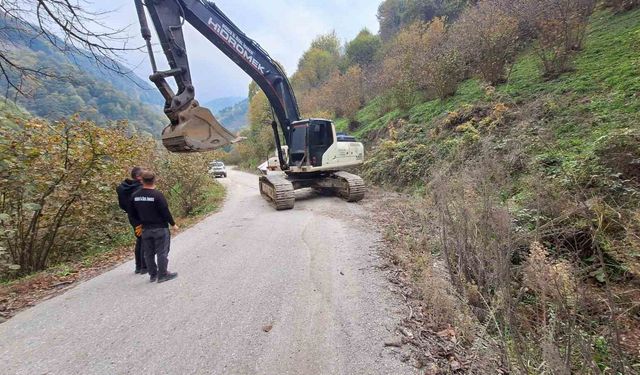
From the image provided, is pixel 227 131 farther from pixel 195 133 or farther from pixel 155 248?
pixel 155 248

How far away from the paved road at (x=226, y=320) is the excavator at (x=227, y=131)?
189 centimetres

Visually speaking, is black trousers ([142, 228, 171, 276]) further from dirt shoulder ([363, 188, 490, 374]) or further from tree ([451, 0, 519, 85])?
tree ([451, 0, 519, 85])

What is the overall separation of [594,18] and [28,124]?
1496cm

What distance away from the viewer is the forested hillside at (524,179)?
96.3 inches

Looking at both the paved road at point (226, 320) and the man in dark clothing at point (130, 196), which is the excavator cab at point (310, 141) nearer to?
the paved road at point (226, 320)

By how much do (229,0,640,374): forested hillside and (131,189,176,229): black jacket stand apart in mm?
3425

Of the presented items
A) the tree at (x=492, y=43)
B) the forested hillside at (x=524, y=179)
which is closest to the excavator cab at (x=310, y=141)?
the forested hillside at (x=524, y=179)

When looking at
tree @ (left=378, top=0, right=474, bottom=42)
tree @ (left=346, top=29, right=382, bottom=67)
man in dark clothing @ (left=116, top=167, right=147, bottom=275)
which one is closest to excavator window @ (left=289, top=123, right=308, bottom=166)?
man in dark clothing @ (left=116, top=167, right=147, bottom=275)

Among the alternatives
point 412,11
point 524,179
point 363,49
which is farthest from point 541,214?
point 363,49

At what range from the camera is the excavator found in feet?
14.3

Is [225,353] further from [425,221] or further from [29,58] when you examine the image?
[29,58]

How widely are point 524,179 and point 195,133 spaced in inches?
211

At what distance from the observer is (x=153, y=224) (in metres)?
4.33

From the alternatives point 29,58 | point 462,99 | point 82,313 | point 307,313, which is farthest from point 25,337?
point 462,99
